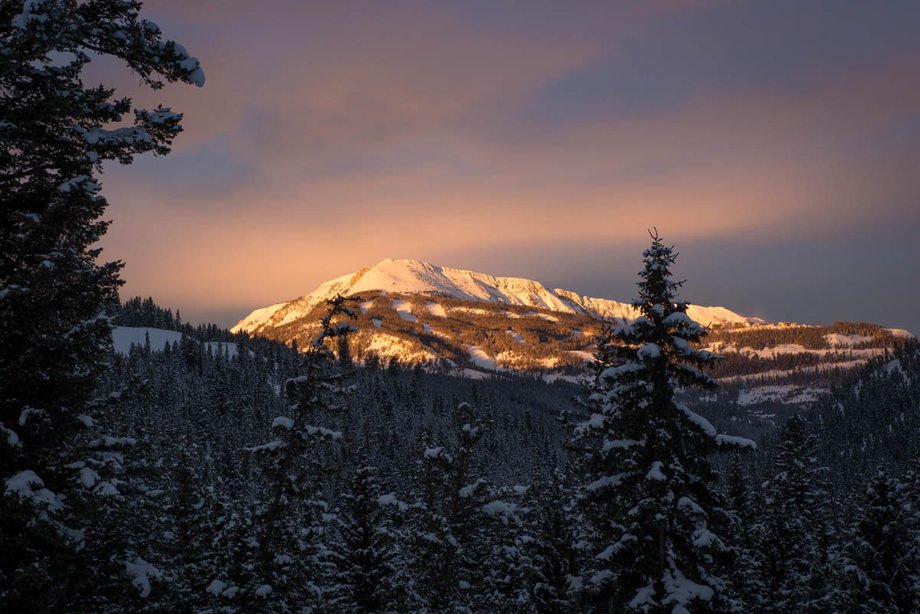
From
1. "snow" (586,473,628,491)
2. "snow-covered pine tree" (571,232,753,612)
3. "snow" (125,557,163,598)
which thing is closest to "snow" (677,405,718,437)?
"snow-covered pine tree" (571,232,753,612)

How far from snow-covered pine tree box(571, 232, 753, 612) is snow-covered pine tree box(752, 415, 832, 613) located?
24473mm

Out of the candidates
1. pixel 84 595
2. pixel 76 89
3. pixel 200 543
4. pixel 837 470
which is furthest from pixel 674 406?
pixel 837 470

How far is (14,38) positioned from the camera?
29.7 ft

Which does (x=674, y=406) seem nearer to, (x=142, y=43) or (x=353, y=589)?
(x=142, y=43)

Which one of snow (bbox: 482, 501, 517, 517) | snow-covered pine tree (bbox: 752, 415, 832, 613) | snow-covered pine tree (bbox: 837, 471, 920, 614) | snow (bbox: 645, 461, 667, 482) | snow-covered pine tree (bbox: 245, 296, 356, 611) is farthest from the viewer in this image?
snow-covered pine tree (bbox: 752, 415, 832, 613)

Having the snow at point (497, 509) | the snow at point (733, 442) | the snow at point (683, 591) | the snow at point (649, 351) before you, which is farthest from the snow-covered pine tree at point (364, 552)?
the snow at point (733, 442)

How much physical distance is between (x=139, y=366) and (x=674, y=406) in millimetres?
153082

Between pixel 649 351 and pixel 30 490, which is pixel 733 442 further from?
pixel 30 490

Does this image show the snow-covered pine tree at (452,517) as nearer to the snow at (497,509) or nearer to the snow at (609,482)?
the snow at (497,509)

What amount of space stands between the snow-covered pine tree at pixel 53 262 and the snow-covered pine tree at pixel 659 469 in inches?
452

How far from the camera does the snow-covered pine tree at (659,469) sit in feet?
52.0

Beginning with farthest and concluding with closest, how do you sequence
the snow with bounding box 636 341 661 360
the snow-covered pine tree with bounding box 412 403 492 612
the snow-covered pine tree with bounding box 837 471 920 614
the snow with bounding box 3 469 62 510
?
the snow-covered pine tree with bounding box 837 471 920 614 → the snow-covered pine tree with bounding box 412 403 492 612 → the snow with bounding box 636 341 661 360 → the snow with bounding box 3 469 62 510

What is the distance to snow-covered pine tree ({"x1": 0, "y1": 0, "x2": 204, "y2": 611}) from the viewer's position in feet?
31.3

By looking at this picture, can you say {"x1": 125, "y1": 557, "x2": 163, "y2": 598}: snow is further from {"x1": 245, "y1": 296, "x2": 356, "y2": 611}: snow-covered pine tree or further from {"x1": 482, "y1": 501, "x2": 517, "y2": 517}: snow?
{"x1": 482, "y1": 501, "x2": 517, "y2": 517}: snow
